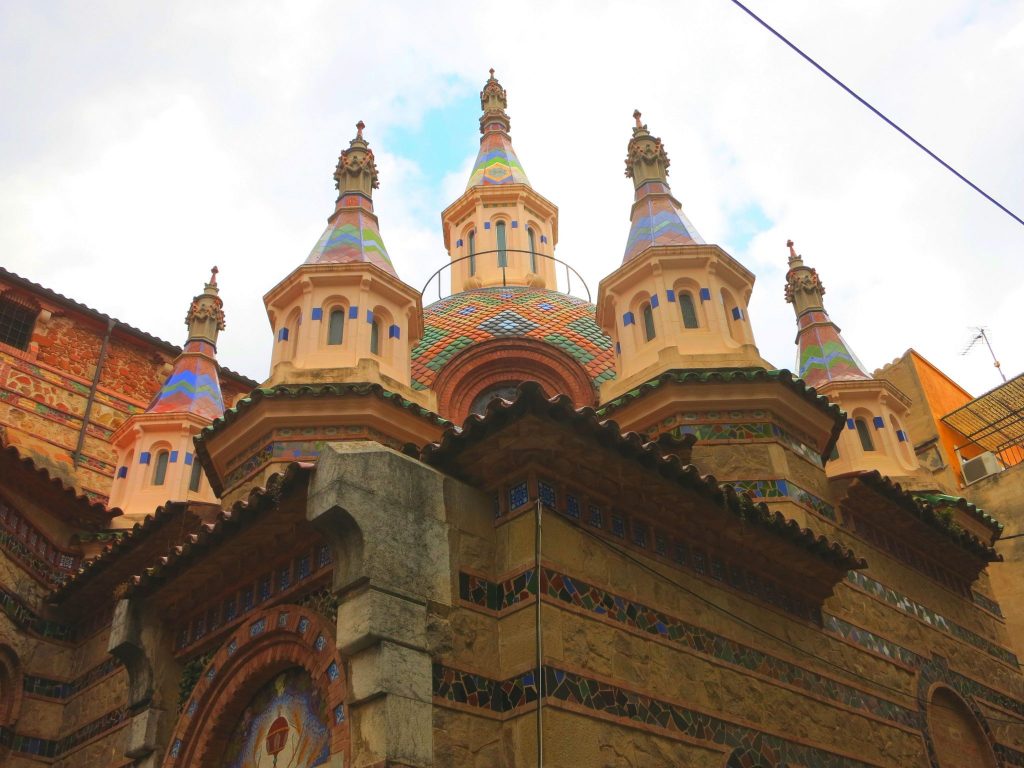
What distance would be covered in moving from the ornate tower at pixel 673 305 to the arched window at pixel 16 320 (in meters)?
12.0

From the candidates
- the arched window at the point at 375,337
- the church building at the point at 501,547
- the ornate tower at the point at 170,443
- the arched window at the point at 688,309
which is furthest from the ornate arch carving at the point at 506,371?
the ornate tower at the point at 170,443

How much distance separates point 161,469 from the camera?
16.6 meters

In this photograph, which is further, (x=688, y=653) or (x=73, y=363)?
(x=73, y=363)

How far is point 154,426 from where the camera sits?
55.3ft

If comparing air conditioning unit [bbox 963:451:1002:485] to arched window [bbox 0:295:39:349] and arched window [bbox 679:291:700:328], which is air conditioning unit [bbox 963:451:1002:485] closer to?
arched window [bbox 679:291:700:328]

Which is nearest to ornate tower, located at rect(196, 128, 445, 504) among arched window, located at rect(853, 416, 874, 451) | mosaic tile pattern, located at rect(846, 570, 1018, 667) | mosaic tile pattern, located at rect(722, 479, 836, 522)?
mosaic tile pattern, located at rect(722, 479, 836, 522)

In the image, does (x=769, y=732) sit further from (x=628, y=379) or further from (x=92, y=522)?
(x=92, y=522)

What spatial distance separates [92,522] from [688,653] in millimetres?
8783

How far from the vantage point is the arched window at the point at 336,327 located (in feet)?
45.3

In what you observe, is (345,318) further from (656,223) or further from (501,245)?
(501,245)

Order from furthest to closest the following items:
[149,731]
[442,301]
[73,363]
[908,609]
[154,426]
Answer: [73,363] → [442,301] → [154,426] → [908,609] → [149,731]

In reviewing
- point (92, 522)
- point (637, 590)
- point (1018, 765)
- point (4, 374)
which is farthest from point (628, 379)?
point (4, 374)

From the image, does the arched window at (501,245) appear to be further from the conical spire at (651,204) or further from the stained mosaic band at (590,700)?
the stained mosaic band at (590,700)

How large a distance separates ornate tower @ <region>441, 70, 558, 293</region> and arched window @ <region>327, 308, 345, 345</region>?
7.87 meters
